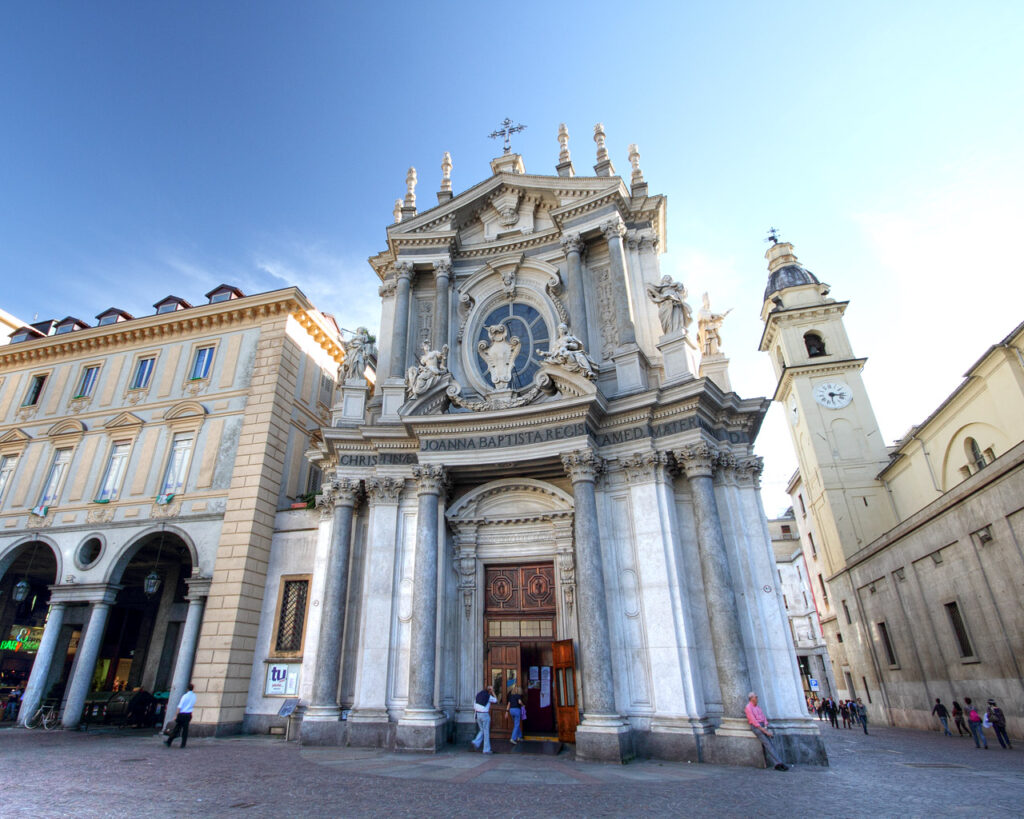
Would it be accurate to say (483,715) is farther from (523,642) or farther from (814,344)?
(814,344)

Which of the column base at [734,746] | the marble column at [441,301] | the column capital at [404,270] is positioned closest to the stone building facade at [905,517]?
the column base at [734,746]

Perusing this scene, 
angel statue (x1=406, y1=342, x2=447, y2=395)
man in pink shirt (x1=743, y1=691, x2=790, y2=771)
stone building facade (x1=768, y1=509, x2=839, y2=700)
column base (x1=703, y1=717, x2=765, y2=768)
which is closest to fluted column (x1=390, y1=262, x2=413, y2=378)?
angel statue (x1=406, y1=342, x2=447, y2=395)

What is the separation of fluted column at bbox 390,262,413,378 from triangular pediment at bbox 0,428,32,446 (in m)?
17.2

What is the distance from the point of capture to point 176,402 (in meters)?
22.4

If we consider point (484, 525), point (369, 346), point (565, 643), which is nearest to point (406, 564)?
point (484, 525)

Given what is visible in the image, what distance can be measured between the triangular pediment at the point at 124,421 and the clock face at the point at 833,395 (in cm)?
3686

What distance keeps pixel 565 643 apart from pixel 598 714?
2.25m

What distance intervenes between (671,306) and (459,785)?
12398 mm

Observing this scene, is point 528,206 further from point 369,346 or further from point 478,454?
point 478,454

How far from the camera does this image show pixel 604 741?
1185 centimetres

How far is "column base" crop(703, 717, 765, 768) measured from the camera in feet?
37.6

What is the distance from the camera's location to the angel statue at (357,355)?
18.3 meters

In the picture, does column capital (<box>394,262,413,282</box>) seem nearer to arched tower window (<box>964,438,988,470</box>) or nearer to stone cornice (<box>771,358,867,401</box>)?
arched tower window (<box>964,438,988,470</box>)

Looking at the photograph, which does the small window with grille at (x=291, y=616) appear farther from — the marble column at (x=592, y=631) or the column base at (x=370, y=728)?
the marble column at (x=592, y=631)
